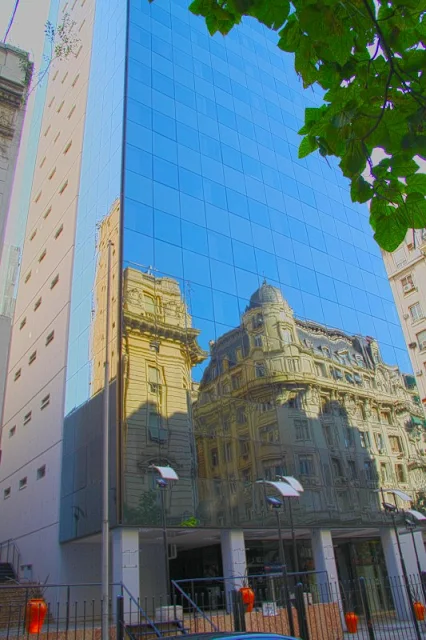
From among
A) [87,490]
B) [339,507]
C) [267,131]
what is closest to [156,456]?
[87,490]

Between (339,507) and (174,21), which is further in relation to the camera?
(174,21)

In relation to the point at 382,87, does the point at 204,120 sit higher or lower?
higher

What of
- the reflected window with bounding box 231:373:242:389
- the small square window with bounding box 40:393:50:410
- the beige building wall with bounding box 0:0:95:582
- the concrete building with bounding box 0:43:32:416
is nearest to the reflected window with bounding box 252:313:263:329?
the reflected window with bounding box 231:373:242:389

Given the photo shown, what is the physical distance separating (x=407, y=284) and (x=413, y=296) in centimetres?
153

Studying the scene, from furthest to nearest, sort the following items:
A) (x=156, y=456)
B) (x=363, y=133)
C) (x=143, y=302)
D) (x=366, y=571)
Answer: (x=366, y=571), (x=143, y=302), (x=156, y=456), (x=363, y=133)

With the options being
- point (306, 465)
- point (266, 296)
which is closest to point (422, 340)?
point (266, 296)

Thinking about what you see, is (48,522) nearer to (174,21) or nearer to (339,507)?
(339,507)

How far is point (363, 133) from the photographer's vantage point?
13.1 ft

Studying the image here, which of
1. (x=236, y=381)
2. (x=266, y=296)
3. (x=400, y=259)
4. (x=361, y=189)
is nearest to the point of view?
(x=361, y=189)

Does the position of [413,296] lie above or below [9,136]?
above

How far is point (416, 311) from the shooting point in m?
44.9

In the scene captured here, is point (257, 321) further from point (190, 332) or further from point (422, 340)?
point (422, 340)

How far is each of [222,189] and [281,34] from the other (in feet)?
75.5

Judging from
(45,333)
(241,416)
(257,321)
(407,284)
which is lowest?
(241,416)
